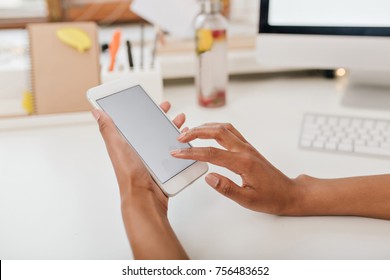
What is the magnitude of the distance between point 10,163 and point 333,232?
47cm

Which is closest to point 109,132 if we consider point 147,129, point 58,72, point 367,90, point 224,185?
point 147,129

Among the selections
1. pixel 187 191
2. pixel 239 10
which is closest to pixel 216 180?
pixel 187 191

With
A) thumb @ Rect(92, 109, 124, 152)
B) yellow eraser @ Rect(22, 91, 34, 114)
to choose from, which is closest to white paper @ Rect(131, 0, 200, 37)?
yellow eraser @ Rect(22, 91, 34, 114)

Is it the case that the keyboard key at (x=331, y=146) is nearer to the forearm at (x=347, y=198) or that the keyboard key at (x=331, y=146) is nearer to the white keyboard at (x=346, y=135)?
the white keyboard at (x=346, y=135)

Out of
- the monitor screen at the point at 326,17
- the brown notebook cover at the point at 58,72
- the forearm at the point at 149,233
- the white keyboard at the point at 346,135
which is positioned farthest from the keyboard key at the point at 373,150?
the brown notebook cover at the point at 58,72

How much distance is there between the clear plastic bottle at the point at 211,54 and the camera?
761 millimetres

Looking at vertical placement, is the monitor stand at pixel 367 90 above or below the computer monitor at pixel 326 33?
below

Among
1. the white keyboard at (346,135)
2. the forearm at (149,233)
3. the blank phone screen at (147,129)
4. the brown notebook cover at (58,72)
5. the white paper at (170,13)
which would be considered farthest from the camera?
the white paper at (170,13)

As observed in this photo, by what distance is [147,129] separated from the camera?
0.55 metres

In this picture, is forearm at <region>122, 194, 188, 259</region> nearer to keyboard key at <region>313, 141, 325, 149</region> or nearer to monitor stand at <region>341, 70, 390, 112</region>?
keyboard key at <region>313, 141, 325, 149</region>

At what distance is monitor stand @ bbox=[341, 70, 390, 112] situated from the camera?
0.79 meters

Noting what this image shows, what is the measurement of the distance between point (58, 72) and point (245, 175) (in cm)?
43

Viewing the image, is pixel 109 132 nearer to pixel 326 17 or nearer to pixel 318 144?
pixel 318 144

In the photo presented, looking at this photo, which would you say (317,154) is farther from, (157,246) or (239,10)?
(239,10)
